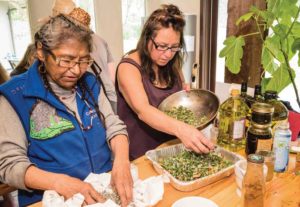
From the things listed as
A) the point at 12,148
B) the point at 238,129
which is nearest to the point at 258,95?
the point at 238,129

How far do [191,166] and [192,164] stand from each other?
16mm

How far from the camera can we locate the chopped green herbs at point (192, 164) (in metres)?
1.01

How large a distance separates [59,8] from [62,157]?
1531 millimetres

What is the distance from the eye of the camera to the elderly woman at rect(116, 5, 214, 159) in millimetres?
1329

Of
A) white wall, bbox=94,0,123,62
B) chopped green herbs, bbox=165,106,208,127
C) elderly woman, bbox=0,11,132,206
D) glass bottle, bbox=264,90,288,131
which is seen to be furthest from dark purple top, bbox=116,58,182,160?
white wall, bbox=94,0,123,62

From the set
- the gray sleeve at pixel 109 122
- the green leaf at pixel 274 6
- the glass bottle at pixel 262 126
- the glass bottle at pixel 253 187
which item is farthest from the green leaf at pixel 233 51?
the glass bottle at pixel 253 187

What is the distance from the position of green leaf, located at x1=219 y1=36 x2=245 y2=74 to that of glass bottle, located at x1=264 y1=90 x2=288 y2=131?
36 cm

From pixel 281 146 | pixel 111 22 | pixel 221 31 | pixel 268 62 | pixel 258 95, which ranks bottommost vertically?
pixel 281 146

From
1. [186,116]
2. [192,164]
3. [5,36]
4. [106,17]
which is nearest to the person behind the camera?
[192,164]

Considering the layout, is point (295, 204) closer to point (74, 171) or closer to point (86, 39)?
point (74, 171)

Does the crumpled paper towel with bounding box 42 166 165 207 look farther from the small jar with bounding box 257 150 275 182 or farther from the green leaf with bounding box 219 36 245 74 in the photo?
the green leaf with bounding box 219 36 245 74

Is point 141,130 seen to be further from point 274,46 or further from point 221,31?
point 221,31

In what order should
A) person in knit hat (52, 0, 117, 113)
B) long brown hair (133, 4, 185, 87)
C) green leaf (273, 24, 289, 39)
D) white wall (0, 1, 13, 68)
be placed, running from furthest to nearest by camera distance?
white wall (0, 1, 13, 68), person in knit hat (52, 0, 117, 113), long brown hair (133, 4, 185, 87), green leaf (273, 24, 289, 39)

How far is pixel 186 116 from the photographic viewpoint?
1.43 m
